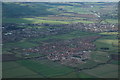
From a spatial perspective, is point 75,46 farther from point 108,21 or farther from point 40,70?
point 108,21

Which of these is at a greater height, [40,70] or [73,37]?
[73,37]

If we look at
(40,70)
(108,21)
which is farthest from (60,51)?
(108,21)

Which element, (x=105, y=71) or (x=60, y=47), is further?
(x=60, y=47)

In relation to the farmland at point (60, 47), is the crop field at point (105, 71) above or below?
below

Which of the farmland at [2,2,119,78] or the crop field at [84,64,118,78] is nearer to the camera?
the crop field at [84,64,118,78]

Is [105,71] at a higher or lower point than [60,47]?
lower

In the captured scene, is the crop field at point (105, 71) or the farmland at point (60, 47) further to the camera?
the farmland at point (60, 47)

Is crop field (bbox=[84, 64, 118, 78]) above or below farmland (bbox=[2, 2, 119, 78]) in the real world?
below

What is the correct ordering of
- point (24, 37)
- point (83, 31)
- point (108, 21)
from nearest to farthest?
point (24, 37) < point (83, 31) < point (108, 21)
